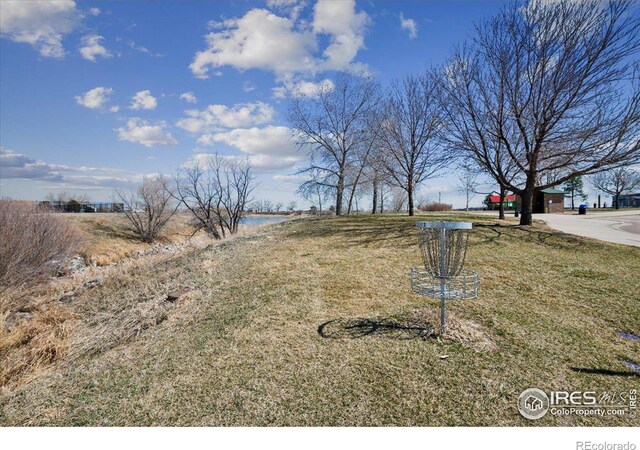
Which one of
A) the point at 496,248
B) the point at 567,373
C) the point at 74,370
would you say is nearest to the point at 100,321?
the point at 74,370

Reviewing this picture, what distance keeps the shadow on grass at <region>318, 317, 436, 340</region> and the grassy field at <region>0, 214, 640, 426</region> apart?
28mm

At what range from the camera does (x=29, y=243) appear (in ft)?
36.1

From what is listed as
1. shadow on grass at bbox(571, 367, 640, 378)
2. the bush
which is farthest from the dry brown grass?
shadow on grass at bbox(571, 367, 640, 378)

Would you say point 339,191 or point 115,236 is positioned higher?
point 339,191

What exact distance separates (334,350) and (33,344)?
5.00 meters

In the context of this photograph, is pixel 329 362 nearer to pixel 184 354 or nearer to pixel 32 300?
pixel 184 354

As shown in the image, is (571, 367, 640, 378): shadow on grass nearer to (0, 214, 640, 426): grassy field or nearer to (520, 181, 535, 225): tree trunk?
(0, 214, 640, 426): grassy field

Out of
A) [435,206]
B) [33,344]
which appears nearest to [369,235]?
[33,344]

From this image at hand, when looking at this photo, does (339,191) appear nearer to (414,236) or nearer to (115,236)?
(414,236)

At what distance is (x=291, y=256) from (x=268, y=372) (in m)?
5.28

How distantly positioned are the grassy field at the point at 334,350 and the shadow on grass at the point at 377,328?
28 millimetres

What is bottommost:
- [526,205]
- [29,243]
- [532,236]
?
[29,243]
